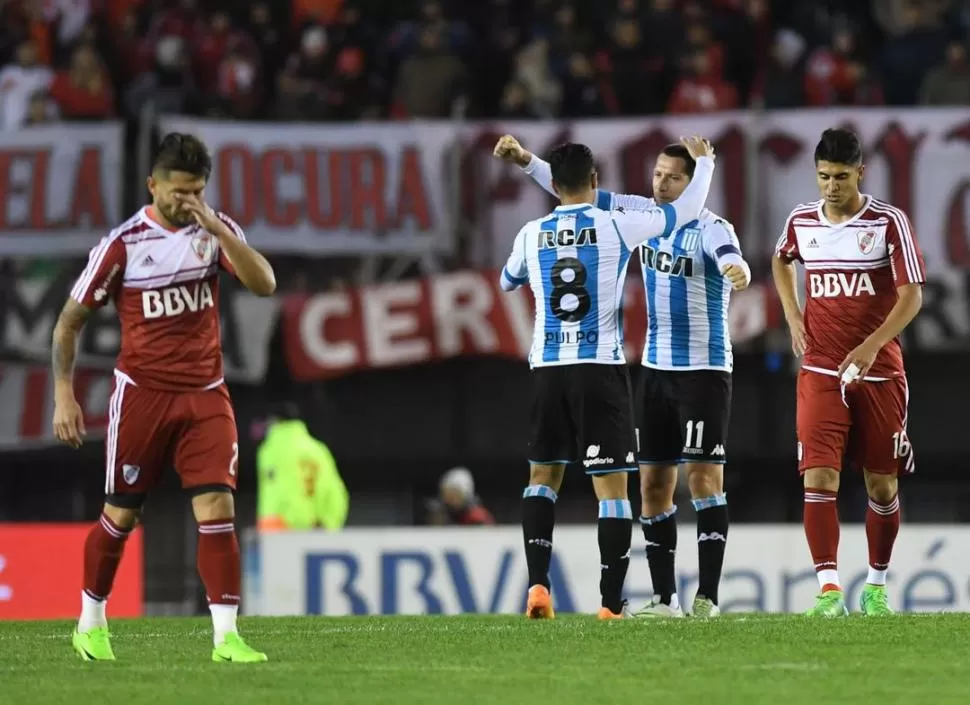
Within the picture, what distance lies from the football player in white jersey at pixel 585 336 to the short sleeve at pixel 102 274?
255cm

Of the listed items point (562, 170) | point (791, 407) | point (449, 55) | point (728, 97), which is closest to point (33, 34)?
point (449, 55)

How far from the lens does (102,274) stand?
345 inches

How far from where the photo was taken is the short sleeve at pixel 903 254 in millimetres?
10500

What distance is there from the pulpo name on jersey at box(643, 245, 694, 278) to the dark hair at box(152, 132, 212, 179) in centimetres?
314

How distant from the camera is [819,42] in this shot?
21.1 m

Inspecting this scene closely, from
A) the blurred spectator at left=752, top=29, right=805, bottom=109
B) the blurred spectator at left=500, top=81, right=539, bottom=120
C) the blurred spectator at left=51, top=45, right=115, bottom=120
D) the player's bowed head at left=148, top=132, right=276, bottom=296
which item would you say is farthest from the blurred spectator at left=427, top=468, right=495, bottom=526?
the player's bowed head at left=148, top=132, right=276, bottom=296

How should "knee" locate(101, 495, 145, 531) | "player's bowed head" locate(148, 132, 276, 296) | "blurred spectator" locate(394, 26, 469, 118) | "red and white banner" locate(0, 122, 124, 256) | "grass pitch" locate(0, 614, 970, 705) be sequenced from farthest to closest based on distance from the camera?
"blurred spectator" locate(394, 26, 469, 118) < "red and white banner" locate(0, 122, 124, 256) < "knee" locate(101, 495, 145, 531) < "player's bowed head" locate(148, 132, 276, 296) < "grass pitch" locate(0, 614, 970, 705)

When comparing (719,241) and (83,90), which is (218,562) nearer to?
(719,241)

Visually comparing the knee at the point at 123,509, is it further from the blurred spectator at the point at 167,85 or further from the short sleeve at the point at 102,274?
the blurred spectator at the point at 167,85

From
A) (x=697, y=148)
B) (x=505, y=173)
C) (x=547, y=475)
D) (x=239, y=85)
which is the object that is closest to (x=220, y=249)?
(x=547, y=475)

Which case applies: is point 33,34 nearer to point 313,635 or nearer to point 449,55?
point 449,55

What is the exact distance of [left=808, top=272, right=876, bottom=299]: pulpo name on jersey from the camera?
35.1 ft

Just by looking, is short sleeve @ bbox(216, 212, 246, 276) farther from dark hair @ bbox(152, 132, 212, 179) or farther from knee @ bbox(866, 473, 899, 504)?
knee @ bbox(866, 473, 899, 504)

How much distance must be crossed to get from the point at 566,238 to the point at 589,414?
0.88 m
